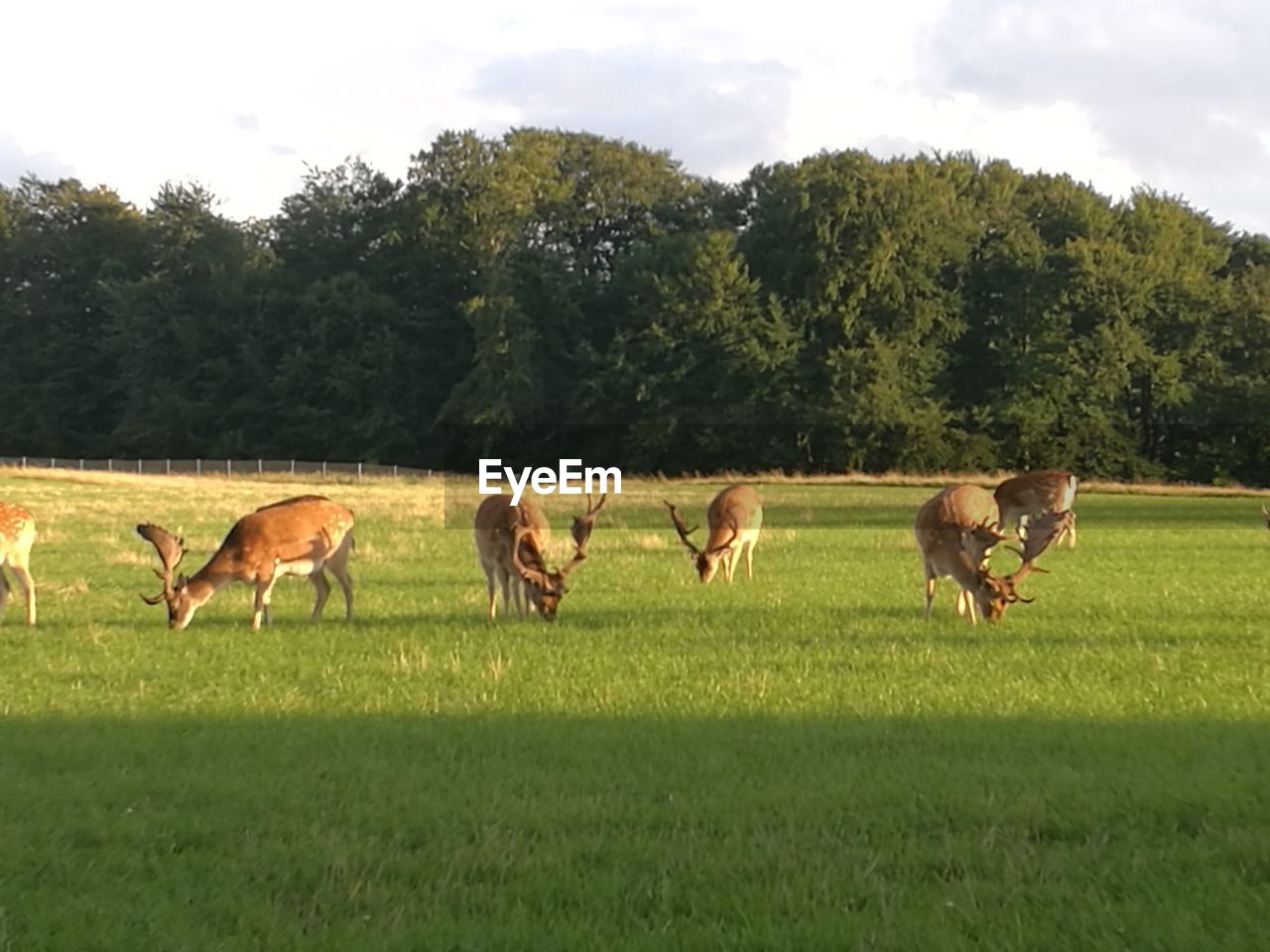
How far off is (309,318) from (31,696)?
5592 centimetres

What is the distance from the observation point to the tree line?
56031 mm

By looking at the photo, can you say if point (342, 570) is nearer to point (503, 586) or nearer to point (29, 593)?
point (503, 586)

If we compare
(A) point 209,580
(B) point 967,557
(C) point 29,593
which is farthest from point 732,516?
(C) point 29,593

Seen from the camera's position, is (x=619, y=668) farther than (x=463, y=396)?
No

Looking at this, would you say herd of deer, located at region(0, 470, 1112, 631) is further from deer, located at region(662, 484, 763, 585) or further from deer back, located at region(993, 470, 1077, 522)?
deer back, located at region(993, 470, 1077, 522)

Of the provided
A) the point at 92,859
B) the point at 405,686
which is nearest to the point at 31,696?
the point at 405,686

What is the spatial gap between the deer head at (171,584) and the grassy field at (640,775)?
0.19 meters

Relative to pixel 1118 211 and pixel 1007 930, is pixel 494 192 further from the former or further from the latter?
pixel 1007 930

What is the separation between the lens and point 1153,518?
105ft

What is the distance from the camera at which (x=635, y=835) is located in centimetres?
601

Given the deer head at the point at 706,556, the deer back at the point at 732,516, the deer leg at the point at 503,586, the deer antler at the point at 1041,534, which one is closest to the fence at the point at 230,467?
the deer back at the point at 732,516

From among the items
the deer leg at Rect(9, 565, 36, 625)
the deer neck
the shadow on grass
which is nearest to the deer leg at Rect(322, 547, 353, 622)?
the deer neck

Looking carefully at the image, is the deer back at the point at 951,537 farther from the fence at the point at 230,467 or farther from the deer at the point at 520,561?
the fence at the point at 230,467

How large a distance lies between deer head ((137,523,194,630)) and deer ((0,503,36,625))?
1256 mm
